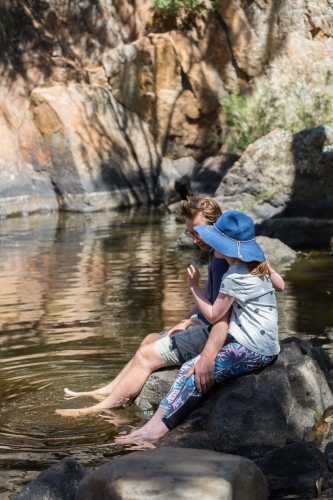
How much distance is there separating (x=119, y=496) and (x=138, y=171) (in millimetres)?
20531

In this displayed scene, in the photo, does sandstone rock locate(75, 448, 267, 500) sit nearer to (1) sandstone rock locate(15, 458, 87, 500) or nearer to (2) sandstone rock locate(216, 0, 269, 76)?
(1) sandstone rock locate(15, 458, 87, 500)

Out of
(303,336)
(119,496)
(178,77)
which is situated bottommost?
(303,336)

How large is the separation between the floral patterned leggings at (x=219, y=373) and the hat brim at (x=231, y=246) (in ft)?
1.67

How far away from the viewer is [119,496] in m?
3.60

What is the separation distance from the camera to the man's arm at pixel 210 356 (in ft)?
17.6

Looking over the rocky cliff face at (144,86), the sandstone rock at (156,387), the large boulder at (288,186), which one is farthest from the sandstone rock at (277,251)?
the rocky cliff face at (144,86)

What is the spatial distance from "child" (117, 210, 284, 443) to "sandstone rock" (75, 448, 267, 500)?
1.41 meters

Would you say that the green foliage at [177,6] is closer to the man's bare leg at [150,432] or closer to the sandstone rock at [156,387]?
the sandstone rock at [156,387]

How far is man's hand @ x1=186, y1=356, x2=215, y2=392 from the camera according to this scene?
212 inches

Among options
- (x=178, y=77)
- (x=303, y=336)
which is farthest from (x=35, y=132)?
(x=303, y=336)

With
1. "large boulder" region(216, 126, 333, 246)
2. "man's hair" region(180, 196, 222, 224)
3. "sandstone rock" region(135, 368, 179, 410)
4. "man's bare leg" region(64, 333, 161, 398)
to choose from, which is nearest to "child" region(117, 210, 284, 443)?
"man's hair" region(180, 196, 222, 224)

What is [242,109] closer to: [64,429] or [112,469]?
[64,429]

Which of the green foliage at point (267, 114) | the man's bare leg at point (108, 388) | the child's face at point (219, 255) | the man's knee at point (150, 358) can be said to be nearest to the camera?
the child's face at point (219, 255)

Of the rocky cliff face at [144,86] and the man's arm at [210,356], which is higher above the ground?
the rocky cliff face at [144,86]
